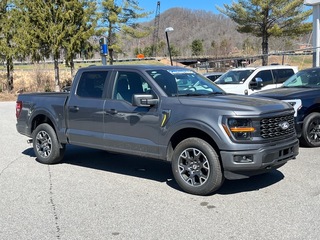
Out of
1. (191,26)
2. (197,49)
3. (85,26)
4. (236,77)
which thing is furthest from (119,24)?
(191,26)

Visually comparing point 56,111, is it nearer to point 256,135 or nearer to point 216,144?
point 216,144

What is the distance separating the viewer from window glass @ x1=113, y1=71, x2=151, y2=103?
6.19m

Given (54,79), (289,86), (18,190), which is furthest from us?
(54,79)

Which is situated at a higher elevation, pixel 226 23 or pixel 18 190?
pixel 226 23

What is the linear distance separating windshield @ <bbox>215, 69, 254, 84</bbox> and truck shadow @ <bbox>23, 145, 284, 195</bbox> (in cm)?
640

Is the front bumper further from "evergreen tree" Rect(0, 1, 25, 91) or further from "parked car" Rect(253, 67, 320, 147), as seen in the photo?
"evergreen tree" Rect(0, 1, 25, 91)

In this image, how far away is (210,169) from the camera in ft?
17.3

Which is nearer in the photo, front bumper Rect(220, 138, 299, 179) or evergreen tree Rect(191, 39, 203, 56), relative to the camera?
front bumper Rect(220, 138, 299, 179)

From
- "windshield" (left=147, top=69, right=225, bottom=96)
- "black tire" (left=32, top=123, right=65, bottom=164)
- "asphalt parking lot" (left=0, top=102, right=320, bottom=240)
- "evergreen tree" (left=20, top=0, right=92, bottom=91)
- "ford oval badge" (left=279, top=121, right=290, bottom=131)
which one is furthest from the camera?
"evergreen tree" (left=20, top=0, right=92, bottom=91)

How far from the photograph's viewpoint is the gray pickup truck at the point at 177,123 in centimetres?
515

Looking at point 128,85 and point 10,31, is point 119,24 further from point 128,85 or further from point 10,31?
point 128,85

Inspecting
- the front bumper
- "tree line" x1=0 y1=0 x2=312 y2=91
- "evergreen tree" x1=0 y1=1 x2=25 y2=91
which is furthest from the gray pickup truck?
"evergreen tree" x1=0 y1=1 x2=25 y2=91

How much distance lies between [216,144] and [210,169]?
349mm

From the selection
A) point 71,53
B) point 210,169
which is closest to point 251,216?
point 210,169
